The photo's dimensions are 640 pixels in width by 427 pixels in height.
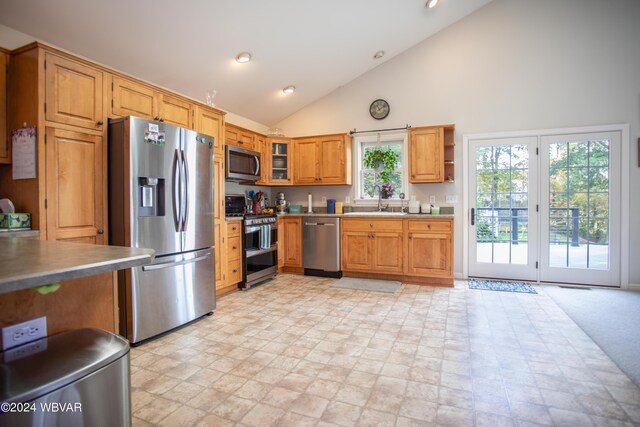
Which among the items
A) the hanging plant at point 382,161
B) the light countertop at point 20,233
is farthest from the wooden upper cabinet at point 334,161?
the light countertop at point 20,233

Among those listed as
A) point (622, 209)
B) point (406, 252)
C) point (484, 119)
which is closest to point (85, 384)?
point (406, 252)

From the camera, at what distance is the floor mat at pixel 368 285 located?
432cm

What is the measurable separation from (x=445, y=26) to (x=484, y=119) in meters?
1.46

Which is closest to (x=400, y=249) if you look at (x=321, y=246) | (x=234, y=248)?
(x=321, y=246)

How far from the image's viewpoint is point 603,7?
13.8 ft

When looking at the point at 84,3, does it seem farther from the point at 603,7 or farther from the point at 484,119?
the point at 603,7

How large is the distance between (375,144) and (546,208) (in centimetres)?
253

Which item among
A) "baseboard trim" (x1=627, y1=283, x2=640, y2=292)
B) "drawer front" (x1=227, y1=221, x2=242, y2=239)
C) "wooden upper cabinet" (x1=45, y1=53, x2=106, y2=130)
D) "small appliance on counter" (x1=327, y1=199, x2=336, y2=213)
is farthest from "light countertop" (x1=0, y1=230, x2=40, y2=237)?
"baseboard trim" (x1=627, y1=283, x2=640, y2=292)

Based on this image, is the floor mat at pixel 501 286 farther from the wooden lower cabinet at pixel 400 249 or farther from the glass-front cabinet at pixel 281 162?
the glass-front cabinet at pixel 281 162

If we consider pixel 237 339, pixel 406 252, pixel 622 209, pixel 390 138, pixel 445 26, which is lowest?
pixel 237 339

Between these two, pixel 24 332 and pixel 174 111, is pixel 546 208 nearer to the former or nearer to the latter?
pixel 174 111

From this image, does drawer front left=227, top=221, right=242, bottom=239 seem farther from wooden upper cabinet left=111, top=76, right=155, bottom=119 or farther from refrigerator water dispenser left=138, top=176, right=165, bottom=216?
wooden upper cabinet left=111, top=76, right=155, bottom=119

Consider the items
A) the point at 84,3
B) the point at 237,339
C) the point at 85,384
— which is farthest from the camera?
the point at 237,339

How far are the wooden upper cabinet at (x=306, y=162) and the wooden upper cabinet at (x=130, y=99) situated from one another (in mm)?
2678
